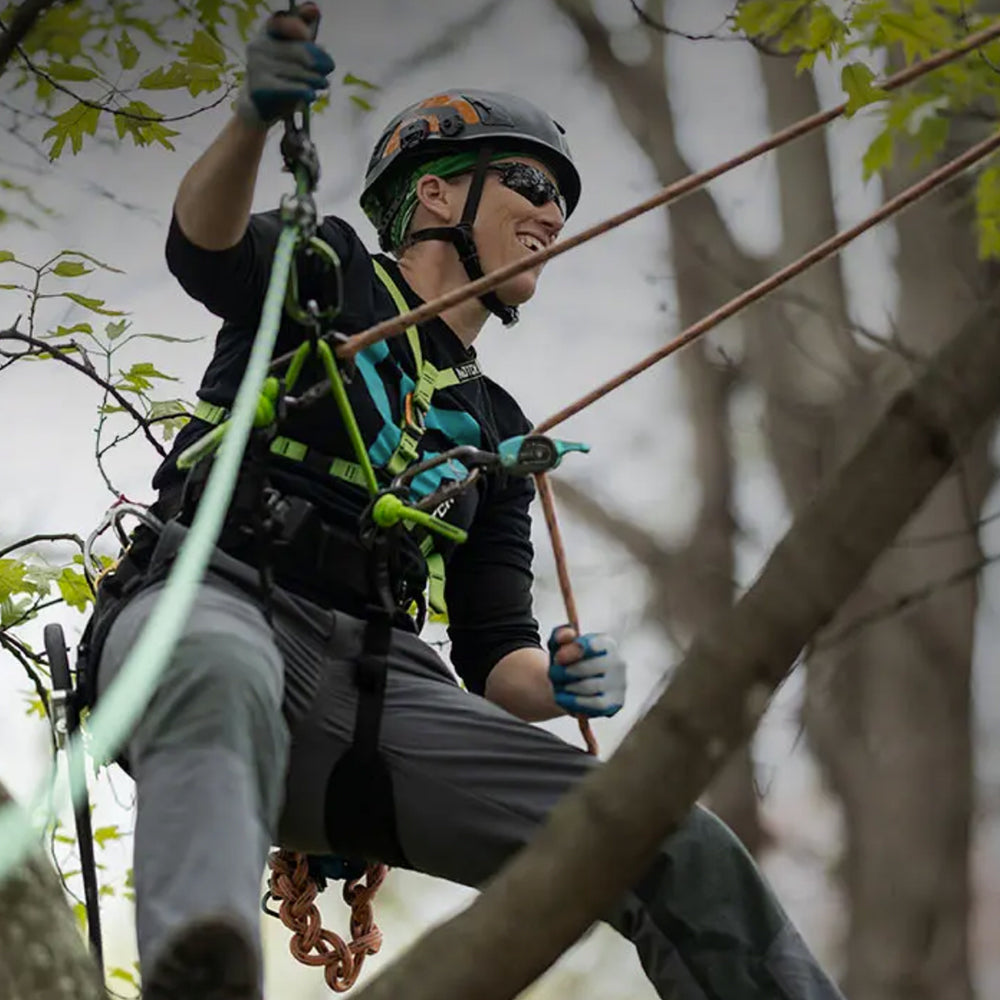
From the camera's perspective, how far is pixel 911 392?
1.56 meters

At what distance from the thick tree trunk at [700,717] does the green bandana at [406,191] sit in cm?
171

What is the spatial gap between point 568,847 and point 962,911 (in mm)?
4647

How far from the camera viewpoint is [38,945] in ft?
5.22

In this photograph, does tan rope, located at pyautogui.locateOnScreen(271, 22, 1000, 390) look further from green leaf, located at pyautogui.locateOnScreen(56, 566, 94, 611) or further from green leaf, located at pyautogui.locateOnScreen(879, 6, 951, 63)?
green leaf, located at pyautogui.locateOnScreen(56, 566, 94, 611)

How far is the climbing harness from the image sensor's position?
2.08 metres

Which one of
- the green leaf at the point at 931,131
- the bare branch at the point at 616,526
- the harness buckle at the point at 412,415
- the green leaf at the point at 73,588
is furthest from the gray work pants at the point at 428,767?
the bare branch at the point at 616,526

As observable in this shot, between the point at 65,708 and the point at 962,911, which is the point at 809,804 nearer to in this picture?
the point at 962,911

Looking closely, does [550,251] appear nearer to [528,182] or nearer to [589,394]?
[589,394]

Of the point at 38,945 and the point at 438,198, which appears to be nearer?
the point at 38,945

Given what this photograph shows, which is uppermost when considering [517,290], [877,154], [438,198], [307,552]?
[877,154]

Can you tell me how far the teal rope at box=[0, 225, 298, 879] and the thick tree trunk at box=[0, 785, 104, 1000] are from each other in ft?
0.10

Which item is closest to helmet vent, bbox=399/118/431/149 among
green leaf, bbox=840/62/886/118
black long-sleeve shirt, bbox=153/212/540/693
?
black long-sleeve shirt, bbox=153/212/540/693

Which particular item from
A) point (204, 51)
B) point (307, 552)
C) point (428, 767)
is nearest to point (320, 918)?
point (428, 767)

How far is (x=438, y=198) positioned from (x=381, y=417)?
2.07ft
